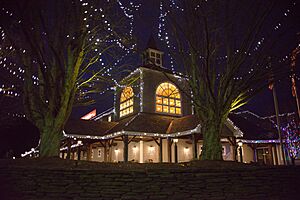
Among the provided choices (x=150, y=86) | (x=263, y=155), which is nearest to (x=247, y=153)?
(x=263, y=155)

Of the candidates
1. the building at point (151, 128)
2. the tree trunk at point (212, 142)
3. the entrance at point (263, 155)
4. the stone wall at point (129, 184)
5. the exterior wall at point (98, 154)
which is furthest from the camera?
the exterior wall at point (98, 154)

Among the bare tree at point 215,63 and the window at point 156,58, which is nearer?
the bare tree at point 215,63

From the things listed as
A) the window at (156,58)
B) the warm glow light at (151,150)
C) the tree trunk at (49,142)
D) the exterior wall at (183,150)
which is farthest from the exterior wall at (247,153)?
the tree trunk at (49,142)

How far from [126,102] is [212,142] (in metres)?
13.7

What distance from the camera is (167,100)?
21.3 metres

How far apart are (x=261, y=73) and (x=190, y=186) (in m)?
5.24

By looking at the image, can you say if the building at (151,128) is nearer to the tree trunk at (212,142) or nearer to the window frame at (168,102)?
the window frame at (168,102)

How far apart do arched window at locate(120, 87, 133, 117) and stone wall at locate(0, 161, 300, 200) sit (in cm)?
1478

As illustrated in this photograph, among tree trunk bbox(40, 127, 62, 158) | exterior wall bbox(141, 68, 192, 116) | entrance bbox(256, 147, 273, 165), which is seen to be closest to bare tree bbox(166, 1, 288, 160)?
tree trunk bbox(40, 127, 62, 158)

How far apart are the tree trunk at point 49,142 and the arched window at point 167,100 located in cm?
1240

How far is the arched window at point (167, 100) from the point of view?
20812 millimetres

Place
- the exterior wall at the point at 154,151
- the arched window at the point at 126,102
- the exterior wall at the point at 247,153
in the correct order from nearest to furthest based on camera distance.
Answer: the exterior wall at the point at 154,151 < the arched window at the point at 126,102 < the exterior wall at the point at 247,153

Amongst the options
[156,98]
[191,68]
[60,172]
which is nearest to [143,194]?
[60,172]

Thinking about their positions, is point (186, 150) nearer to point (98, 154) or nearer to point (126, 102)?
point (126, 102)
